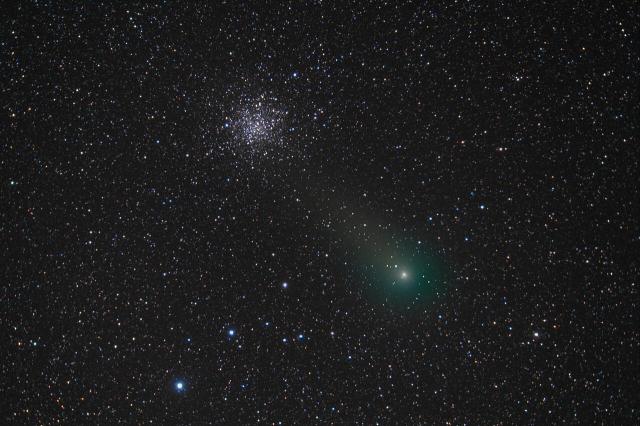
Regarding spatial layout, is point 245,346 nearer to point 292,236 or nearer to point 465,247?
point 292,236

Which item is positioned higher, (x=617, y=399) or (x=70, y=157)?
(x=70, y=157)

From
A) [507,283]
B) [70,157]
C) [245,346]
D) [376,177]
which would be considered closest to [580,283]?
[507,283]

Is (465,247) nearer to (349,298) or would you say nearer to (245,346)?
(349,298)

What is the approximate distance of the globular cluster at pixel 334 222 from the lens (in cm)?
47

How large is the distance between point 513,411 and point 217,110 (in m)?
0.44

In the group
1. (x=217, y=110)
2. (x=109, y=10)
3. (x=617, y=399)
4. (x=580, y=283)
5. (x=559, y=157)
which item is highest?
(x=109, y=10)

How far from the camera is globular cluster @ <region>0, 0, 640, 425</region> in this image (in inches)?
18.5

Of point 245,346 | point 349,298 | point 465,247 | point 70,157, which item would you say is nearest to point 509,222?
point 465,247

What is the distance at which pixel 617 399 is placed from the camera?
47cm

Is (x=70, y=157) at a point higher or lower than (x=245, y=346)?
higher

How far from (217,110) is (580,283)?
424 mm

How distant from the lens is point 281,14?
495 mm

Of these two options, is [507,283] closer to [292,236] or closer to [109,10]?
[292,236]

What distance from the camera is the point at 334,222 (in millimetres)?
485
